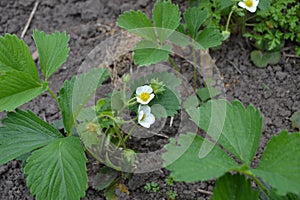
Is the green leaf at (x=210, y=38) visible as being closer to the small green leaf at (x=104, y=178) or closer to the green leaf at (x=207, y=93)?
the green leaf at (x=207, y=93)

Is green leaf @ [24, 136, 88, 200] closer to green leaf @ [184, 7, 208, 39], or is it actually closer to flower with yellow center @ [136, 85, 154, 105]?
flower with yellow center @ [136, 85, 154, 105]

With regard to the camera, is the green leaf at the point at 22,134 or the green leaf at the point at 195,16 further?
the green leaf at the point at 195,16

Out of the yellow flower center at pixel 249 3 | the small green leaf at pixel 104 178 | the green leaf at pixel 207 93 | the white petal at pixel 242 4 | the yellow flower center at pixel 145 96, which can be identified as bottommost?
the small green leaf at pixel 104 178

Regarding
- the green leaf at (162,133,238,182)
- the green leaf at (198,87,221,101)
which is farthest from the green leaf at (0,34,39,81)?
the green leaf at (198,87,221,101)

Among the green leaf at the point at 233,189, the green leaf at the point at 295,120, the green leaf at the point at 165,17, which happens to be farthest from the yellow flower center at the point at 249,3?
the green leaf at the point at 233,189

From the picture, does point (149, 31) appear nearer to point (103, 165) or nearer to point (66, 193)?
point (103, 165)

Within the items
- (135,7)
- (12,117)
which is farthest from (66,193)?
(135,7)
